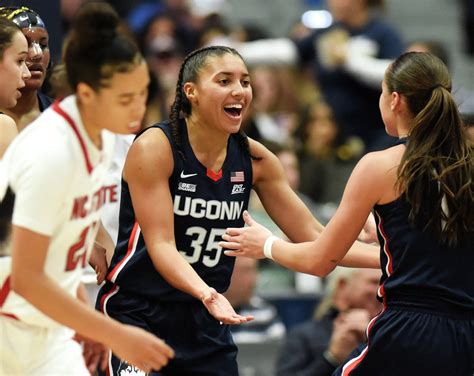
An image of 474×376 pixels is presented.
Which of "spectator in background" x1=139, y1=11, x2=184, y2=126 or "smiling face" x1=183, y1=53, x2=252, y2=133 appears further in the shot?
"spectator in background" x1=139, y1=11, x2=184, y2=126

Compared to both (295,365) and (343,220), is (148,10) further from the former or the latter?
(343,220)

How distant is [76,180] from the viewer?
424cm

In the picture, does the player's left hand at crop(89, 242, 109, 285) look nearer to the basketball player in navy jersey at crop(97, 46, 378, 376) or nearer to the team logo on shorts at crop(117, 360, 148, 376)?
the basketball player in navy jersey at crop(97, 46, 378, 376)

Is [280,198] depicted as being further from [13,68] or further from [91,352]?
[13,68]

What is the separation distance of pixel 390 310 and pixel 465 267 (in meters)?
0.38

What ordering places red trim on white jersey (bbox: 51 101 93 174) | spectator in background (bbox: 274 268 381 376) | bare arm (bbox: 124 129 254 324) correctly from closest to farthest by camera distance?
red trim on white jersey (bbox: 51 101 93 174) < bare arm (bbox: 124 129 254 324) < spectator in background (bbox: 274 268 381 376)

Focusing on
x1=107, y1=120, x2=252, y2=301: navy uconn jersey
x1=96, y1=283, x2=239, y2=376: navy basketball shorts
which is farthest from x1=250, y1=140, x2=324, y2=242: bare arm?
x1=96, y1=283, x2=239, y2=376: navy basketball shorts

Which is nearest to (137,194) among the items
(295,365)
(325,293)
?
(295,365)

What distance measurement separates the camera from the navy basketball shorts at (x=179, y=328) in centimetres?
540

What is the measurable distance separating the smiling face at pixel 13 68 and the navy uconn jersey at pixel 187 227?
2.56 feet

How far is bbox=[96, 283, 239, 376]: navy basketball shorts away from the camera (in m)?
5.40

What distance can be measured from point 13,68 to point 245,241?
1282 mm

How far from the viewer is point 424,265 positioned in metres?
4.91

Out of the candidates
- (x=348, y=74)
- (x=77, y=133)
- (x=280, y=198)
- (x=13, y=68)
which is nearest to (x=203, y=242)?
(x=280, y=198)
